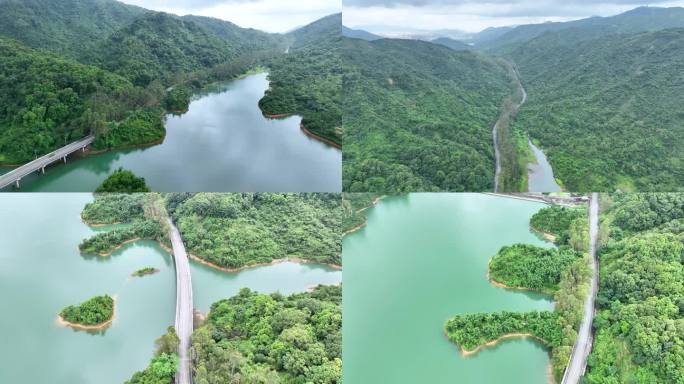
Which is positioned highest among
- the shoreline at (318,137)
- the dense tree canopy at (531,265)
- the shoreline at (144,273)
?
the shoreline at (318,137)

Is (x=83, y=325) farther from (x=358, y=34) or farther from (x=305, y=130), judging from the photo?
(x=358, y=34)

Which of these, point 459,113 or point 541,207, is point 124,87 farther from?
point 541,207

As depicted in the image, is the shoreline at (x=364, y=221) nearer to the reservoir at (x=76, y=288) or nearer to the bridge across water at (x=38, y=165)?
the reservoir at (x=76, y=288)

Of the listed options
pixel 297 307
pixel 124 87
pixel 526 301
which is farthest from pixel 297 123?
pixel 526 301

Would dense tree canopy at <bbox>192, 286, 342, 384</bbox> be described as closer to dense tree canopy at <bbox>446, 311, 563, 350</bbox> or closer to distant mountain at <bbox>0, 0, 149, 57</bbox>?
dense tree canopy at <bbox>446, 311, 563, 350</bbox>

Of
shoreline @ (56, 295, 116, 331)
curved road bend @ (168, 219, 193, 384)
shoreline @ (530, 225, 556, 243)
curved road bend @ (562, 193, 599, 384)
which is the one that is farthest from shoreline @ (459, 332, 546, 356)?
shoreline @ (56, 295, 116, 331)

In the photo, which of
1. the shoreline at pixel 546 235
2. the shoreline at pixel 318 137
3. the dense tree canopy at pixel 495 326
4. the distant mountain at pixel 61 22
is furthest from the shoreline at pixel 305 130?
the shoreline at pixel 546 235

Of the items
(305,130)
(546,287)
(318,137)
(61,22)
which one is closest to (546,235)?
(546,287)
